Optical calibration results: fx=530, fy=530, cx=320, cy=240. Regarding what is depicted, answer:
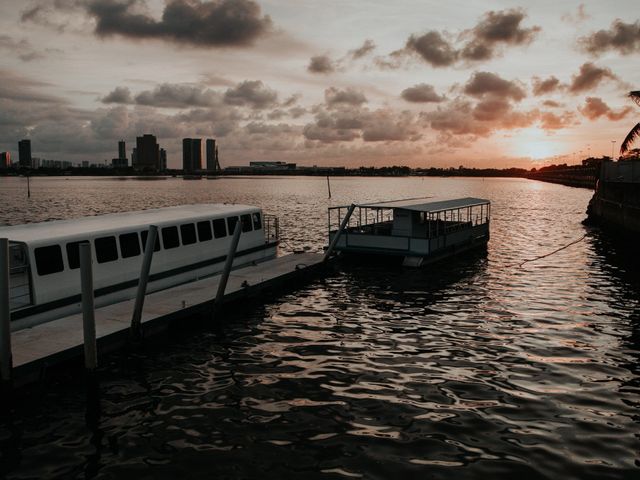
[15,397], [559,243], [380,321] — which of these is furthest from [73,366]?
[559,243]

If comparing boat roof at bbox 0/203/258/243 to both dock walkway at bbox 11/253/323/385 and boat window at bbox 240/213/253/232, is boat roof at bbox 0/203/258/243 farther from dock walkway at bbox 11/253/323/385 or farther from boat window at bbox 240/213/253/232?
dock walkway at bbox 11/253/323/385

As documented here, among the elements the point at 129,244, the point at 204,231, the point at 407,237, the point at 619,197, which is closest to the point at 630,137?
the point at 619,197

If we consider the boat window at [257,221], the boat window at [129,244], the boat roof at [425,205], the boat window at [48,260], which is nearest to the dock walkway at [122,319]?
the boat window at [48,260]

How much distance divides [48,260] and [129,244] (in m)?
3.73

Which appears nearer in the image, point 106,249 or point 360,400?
point 360,400

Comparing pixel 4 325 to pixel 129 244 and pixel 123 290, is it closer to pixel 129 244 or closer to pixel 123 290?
pixel 123 290

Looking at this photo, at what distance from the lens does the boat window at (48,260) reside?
58.0 ft

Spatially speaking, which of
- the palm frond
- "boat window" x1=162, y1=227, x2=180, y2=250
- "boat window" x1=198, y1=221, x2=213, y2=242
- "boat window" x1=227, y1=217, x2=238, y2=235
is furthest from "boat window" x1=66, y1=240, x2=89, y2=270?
the palm frond

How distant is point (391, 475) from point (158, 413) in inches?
238

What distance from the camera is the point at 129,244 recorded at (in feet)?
70.1

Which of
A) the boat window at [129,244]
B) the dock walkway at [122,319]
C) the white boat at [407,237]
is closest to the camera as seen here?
the dock walkway at [122,319]

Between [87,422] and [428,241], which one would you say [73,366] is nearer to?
[87,422]

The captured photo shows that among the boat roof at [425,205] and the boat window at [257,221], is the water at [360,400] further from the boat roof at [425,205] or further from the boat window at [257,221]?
the boat roof at [425,205]

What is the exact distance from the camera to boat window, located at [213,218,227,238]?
26939mm
